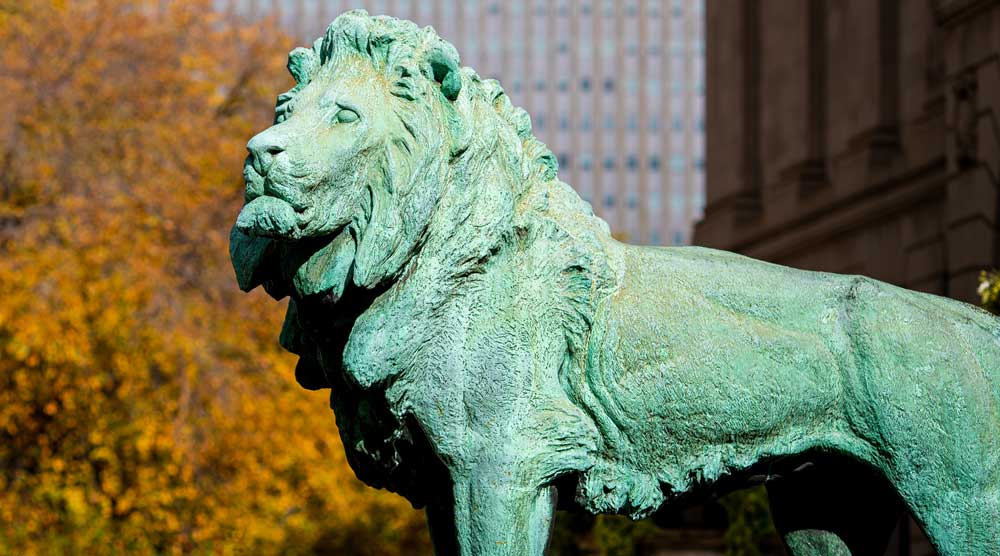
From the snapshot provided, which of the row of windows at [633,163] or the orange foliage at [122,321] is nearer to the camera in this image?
the orange foliage at [122,321]

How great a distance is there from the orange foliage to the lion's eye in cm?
1636

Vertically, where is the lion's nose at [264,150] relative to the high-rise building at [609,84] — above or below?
below

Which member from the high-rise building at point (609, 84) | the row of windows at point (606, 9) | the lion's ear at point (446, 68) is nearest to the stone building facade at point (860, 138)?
the lion's ear at point (446, 68)

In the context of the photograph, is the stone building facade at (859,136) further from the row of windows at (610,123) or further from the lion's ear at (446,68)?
the row of windows at (610,123)

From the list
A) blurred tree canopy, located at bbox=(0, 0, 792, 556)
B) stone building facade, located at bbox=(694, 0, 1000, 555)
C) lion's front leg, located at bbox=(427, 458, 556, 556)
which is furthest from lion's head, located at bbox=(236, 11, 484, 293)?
stone building facade, located at bbox=(694, 0, 1000, 555)

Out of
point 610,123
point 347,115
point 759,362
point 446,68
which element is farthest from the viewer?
point 610,123

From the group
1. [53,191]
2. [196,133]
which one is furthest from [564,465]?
[196,133]

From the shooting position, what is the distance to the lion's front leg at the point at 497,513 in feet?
15.1

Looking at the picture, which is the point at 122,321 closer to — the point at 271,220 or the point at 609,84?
the point at 271,220

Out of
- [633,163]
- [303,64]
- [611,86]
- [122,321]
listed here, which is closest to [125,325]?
[122,321]

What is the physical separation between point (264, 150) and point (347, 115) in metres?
0.25

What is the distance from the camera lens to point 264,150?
15.0 ft

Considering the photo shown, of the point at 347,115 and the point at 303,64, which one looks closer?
the point at 347,115

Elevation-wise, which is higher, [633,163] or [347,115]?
[633,163]
